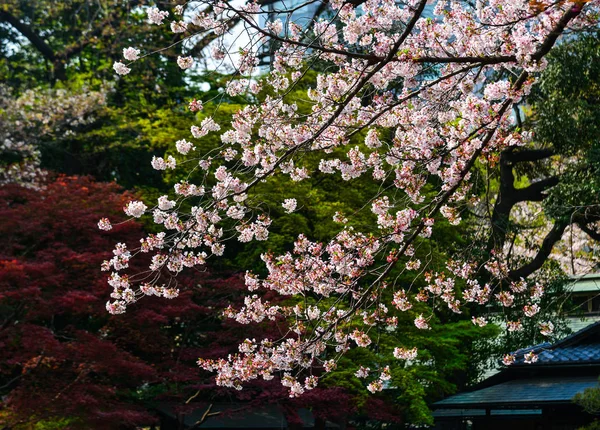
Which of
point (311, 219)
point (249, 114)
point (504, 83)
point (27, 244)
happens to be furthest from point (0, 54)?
point (504, 83)

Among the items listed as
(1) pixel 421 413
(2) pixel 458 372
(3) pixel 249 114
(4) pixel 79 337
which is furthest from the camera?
(2) pixel 458 372

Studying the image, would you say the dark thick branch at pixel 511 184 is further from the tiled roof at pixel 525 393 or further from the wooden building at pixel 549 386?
the tiled roof at pixel 525 393

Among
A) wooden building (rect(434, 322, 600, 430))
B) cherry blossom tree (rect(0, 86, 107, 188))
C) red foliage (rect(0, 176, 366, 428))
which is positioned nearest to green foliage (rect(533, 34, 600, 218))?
wooden building (rect(434, 322, 600, 430))

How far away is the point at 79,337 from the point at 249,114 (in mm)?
6992

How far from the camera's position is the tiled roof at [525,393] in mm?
11828

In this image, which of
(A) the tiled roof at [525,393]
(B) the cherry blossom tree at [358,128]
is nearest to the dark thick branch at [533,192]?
(A) the tiled roof at [525,393]

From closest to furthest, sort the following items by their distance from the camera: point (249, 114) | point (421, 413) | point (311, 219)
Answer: point (249, 114)
point (421, 413)
point (311, 219)

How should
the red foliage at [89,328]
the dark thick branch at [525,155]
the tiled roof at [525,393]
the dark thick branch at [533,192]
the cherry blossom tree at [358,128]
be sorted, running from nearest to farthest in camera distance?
the cherry blossom tree at [358,128] → the red foliage at [89,328] → the tiled roof at [525,393] → the dark thick branch at [525,155] → the dark thick branch at [533,192]

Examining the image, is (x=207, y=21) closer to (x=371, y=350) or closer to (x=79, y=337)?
(x=79, y=337)

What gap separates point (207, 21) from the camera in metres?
5.09

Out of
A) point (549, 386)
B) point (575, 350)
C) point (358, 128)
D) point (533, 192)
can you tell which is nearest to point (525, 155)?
point (533, 192)

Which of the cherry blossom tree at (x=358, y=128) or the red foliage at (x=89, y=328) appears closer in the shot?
the cherry blossom tree at (x=358, y=128)

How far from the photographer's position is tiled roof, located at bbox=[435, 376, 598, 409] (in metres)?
11.8

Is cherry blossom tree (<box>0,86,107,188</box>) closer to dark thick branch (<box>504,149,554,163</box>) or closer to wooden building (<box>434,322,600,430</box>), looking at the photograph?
dark thick branch (<box>504,149,554,163</box>)
